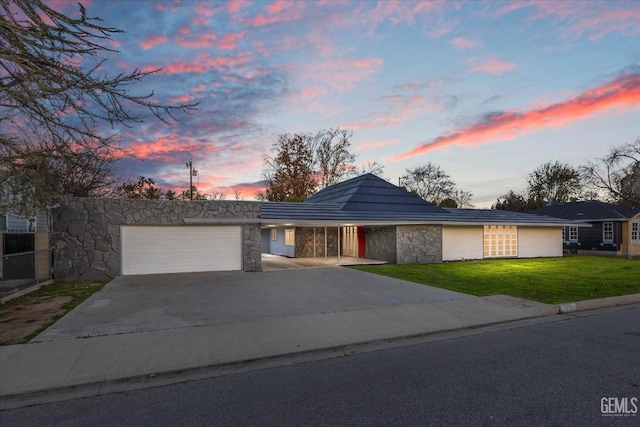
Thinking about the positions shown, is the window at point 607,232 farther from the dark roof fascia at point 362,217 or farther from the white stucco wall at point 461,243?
the white stucco wall at point 461,243

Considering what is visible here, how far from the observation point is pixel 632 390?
4.45 metres

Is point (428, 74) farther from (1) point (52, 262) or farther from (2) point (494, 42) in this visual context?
(1) point (52, 262)

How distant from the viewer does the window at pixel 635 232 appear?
1067 inches

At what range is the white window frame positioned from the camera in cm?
2706

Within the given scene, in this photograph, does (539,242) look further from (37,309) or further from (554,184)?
(554,184)

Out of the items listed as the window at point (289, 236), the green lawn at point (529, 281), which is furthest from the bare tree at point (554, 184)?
the window at point (289, 236)

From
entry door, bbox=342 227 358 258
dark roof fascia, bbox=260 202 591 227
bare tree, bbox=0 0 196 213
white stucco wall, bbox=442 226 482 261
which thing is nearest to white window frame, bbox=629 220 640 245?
dark roof fascia, bbox=260 202 591 227

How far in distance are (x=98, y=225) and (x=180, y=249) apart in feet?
11.2

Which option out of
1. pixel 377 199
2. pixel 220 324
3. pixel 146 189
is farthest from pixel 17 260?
pixel 146 189

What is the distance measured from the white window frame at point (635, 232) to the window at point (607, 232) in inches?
47.9

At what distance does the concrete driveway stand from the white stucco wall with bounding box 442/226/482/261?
29.0ft

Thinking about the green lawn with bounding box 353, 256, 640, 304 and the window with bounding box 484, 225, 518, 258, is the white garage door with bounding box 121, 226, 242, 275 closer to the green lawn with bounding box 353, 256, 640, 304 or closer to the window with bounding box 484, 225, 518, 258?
the green lawn with bounding box 353, 256, 640, 304

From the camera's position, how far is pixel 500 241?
78.3 ft

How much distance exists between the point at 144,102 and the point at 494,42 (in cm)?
1320
